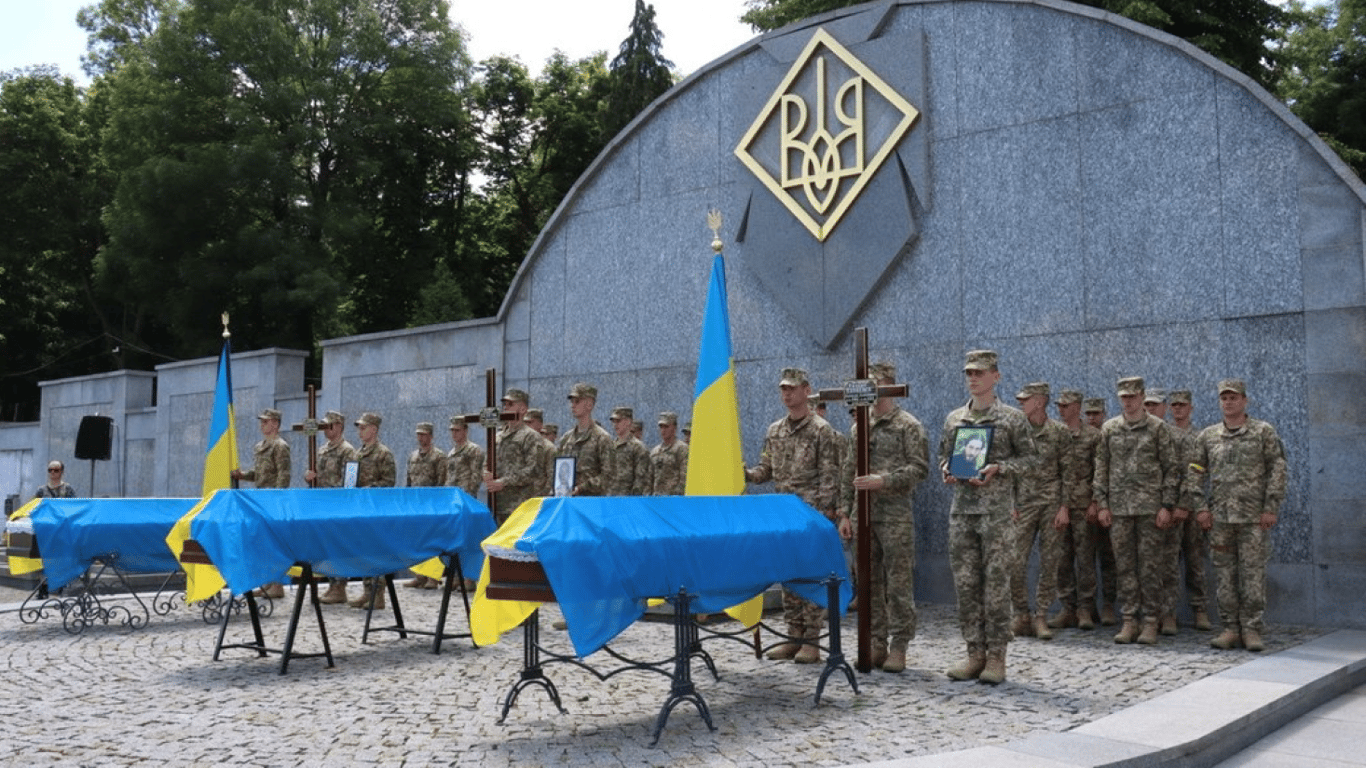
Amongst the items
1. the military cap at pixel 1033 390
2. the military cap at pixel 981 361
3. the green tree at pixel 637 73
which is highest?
the green tree at pixel 637 73

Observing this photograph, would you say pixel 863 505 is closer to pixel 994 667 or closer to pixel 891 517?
pixel 891 517

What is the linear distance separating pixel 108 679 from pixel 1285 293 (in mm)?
9571

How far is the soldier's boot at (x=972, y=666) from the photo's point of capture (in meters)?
7.55

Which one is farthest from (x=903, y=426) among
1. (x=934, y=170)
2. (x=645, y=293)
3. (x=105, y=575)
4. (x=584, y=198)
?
(x=105, y=575)

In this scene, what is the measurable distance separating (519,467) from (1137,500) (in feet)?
18.9

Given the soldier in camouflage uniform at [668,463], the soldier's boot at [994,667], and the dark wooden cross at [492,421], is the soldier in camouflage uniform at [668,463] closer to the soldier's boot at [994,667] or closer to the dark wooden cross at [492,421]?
the dark wooden cross at [492,421]

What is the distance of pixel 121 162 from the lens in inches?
1286

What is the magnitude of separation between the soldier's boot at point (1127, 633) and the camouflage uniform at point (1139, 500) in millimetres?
34

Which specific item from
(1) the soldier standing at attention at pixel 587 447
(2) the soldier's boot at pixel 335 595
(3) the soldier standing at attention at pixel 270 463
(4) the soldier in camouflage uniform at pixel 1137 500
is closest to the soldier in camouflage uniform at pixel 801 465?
(4) the soldier in camouflage uniform at pixel 1137 500

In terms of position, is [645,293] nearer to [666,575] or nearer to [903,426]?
[903,426]

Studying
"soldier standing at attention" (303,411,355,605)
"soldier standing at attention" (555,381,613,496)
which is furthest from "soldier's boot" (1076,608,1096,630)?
"soldier standing at attention" (303,411,355,605)

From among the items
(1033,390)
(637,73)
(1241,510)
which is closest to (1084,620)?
(1241,510)

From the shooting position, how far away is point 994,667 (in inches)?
291

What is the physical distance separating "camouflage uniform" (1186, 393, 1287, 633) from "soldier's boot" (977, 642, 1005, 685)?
2.30m
